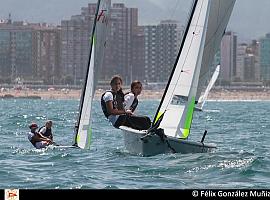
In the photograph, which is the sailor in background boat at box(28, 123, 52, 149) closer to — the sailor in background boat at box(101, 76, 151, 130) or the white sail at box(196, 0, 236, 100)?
the sailor in background boat at box(101, 76, 151, 130)

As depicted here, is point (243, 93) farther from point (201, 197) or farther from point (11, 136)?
point (201, 197)

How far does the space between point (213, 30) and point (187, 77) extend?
126 centimetres

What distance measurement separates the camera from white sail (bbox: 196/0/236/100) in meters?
19.5

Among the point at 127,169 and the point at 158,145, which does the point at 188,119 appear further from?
the point at 127,169

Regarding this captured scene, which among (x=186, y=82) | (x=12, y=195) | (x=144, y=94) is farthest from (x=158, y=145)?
(x=144, y=94)

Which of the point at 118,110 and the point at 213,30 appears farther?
the point at 213,30

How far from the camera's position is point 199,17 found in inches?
755

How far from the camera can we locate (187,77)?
19000 mm

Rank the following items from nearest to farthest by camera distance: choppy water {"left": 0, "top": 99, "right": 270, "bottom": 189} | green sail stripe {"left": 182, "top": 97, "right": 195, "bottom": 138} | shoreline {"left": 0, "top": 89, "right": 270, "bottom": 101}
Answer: choppy water {"left": 0, "top": 99, "right": 270, "bottom": 189} < green sail stripe {"left": 182, "top": 97, "right": 195, "bottom": 138} < shoreline {"left": 0, "top": 89, "right": 270, "bottom": 101}

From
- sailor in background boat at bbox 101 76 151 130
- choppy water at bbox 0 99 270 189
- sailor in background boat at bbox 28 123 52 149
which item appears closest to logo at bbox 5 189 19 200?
choppy water at bbox 0 99 270 189

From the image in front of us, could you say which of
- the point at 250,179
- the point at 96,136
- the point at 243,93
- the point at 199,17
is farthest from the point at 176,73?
the point at 243,93

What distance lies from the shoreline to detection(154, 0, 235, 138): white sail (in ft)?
458

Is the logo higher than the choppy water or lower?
higher

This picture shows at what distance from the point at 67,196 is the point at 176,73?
34.1 feet
